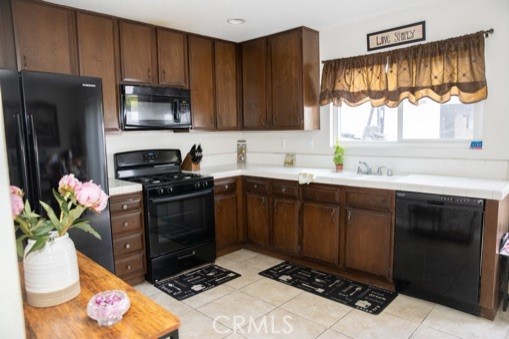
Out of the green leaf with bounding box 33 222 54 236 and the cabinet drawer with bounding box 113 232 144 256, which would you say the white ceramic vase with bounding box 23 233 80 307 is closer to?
the green leaf with bounding box 33 222 54 236

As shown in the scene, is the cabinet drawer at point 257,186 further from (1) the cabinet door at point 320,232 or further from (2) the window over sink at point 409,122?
(2) the window over sink at point 409,122

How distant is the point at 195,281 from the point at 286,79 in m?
2.28

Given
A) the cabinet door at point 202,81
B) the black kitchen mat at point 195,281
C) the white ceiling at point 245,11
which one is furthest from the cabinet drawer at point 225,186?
the white ceiling at point 245,11

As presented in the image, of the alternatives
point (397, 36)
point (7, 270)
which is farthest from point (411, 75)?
point (7, 270)

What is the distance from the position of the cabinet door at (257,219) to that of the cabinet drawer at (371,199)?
1.01 metres

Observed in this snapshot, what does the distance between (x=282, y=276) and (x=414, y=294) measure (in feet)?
3.75

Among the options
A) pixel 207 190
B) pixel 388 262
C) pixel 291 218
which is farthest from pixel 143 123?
pixel 388 262

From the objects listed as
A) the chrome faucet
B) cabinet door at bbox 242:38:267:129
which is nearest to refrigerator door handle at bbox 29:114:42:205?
cabinet door at bbox 242:38:267:129

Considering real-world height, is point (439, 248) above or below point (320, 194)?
below

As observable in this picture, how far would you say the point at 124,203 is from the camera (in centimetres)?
303

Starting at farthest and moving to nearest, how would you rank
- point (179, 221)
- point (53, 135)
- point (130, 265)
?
point (179, 221) → point (130, 265) → point (53, 135)

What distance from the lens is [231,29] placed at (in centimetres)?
374

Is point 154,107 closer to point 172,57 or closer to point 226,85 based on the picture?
point 172,57

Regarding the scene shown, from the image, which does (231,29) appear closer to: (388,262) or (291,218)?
(291,218)
